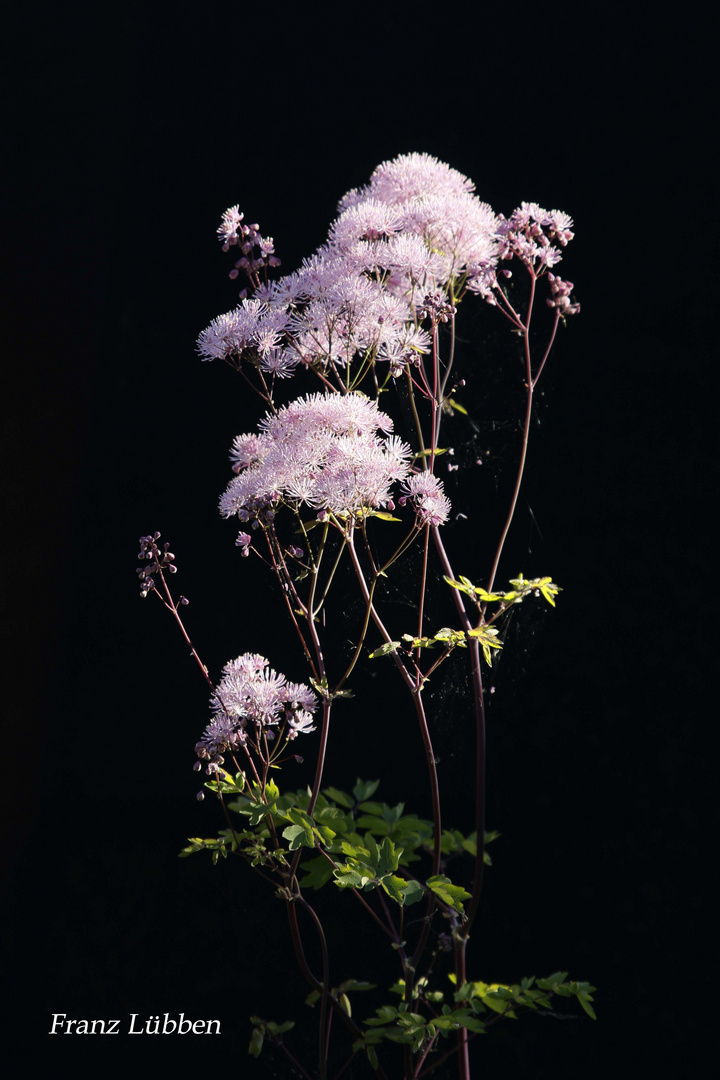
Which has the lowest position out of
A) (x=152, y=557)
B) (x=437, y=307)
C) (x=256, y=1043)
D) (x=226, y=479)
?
(x=256, y=1043)

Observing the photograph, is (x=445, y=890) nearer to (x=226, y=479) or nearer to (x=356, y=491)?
(x=356, y=491)

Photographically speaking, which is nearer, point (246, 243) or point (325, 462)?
point (325, 462)

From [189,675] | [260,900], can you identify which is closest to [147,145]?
[189,675]

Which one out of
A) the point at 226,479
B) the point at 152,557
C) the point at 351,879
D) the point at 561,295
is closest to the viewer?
the point at 351,879

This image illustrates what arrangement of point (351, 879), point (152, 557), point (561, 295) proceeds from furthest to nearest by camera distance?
point (561, 295) → point (152, 557) → point (351, 879)

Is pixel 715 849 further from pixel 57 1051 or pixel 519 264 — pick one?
pixel 57 1051

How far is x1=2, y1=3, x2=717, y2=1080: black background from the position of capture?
1.37 metres

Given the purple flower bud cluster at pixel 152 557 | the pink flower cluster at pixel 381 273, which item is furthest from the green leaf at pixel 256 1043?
the pink flower cluster at pixel 381 273

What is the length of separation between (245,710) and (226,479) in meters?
0.65

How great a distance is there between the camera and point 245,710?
955 mm

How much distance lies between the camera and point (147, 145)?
1.55 m

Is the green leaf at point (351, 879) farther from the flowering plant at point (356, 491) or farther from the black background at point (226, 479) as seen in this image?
the black background at point (226, 479)

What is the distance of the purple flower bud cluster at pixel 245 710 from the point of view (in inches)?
37.4

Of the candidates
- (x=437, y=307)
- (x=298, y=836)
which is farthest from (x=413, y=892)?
(x=437, y=307)
